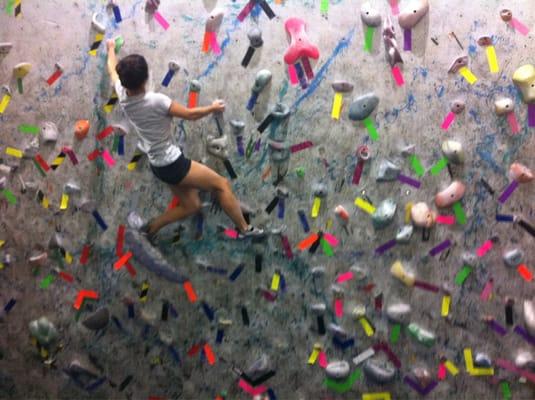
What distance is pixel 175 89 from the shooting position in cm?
217

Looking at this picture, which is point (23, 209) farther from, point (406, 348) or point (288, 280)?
point (406, 348)

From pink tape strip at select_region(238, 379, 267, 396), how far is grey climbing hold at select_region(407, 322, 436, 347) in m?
0.66

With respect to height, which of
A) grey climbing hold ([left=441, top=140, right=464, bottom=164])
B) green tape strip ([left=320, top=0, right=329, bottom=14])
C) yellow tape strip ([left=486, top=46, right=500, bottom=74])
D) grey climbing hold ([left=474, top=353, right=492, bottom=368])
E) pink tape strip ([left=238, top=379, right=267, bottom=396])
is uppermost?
green tape strip ([left=320, top=0, right=329, bottom=14])

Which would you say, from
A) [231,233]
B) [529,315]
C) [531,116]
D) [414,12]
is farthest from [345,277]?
[414,12]

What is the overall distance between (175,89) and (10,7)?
2.61 ft

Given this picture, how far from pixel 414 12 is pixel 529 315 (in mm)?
1224

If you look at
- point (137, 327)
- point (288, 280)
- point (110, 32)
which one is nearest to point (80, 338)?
point (137, 327)

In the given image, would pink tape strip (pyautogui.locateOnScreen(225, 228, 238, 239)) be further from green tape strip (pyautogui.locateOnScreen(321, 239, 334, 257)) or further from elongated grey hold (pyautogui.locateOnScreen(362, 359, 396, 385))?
elongated grey hold (pyautogui.locateOnScreen(362, 359, 396, 385))

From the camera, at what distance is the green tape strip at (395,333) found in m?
2.17

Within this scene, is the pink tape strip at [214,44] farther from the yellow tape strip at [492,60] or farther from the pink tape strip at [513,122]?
the pink tape strip at [513,122]

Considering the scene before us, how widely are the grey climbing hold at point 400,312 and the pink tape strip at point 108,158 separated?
127 cm

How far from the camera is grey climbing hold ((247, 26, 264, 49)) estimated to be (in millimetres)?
2082

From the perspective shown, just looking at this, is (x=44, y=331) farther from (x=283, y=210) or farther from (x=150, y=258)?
(x=283, y=210)

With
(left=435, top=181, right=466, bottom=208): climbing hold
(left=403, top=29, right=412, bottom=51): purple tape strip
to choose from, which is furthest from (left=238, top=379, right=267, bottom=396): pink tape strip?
(left=403, top=29, right=412, bottom=51): purple tape strip
